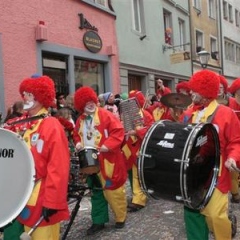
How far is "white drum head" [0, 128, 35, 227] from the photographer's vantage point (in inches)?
118

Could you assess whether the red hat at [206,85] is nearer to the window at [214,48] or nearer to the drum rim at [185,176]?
the drum rim at [185,176]

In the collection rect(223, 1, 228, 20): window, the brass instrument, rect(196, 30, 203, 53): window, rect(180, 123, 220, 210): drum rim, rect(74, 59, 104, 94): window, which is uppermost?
rect(223, 1, 228, 20): window

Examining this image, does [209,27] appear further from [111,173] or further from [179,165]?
[179,165]

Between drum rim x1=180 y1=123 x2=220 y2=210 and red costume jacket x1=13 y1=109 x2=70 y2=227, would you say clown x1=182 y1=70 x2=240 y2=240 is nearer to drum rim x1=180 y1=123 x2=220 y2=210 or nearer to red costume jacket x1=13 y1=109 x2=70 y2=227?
drum rim x1=180 y1=123 x2=220 y2=210

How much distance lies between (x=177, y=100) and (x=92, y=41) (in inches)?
280

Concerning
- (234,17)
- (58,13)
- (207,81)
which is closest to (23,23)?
(58,13)

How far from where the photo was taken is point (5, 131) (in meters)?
2.98

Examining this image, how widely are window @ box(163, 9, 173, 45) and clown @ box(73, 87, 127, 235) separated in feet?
44.0

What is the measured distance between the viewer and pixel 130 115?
20.5ft

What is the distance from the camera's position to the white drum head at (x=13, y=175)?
118 inches

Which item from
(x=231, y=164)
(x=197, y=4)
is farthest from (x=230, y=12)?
(x=231, y=164)

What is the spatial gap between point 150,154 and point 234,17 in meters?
28.7

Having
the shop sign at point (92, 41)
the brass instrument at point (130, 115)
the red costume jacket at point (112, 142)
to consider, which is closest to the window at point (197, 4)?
the shop sign at point (92, 41)

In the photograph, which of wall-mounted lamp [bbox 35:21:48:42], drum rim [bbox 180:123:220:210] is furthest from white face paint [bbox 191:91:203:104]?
wall-mounted lamp [bbox 35:21:48:42]
